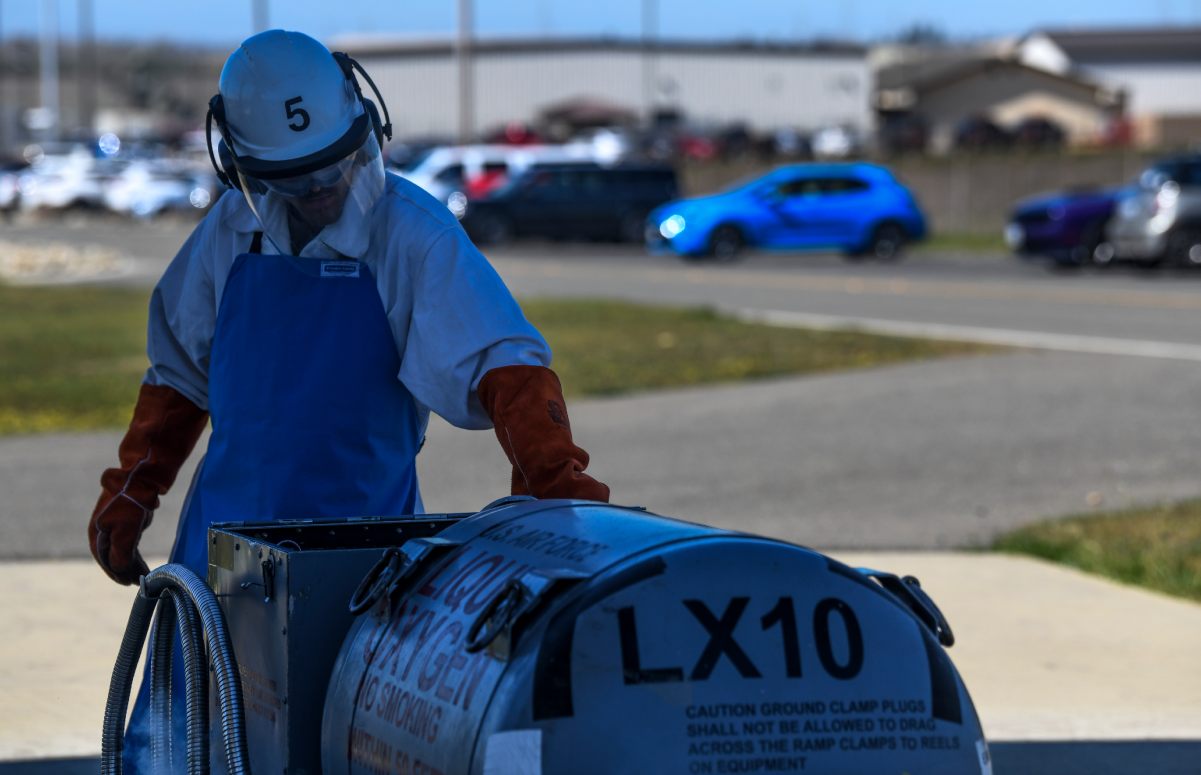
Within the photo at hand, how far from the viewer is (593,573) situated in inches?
93.0

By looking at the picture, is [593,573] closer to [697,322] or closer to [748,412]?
[748,412]

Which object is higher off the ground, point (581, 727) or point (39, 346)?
point (581, 727)

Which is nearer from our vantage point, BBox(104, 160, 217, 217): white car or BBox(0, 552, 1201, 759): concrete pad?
BBox(0, 552, 1201, 759): concrete pad

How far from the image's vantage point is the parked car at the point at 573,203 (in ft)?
117

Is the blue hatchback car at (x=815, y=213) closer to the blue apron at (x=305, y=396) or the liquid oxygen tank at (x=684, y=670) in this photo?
the blue apron at (x=305, y=396)

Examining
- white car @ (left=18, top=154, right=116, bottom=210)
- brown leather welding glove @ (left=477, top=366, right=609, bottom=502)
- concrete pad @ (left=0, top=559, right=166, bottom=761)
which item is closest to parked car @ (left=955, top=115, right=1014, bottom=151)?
white car @ (left=18, top=154, right=116, bottom=210)

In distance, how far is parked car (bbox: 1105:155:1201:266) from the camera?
24578 mm

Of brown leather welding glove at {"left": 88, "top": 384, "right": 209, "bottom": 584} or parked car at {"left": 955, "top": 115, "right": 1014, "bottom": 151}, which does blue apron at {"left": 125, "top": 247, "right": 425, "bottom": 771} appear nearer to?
brown leather welding glove at {"left": 88, "top": 384, "right": 209, "bottom": 584}

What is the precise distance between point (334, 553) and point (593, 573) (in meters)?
0.59

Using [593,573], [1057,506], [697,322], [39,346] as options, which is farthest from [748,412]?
[593,573]

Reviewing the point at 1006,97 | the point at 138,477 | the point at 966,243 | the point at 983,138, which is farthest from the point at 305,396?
the point at 1006,97

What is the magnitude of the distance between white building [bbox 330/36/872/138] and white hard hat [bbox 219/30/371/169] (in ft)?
261

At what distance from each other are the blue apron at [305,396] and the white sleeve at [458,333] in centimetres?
10

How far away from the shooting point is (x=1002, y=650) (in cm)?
625
